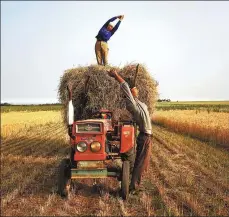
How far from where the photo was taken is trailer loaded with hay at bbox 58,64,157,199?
723cm

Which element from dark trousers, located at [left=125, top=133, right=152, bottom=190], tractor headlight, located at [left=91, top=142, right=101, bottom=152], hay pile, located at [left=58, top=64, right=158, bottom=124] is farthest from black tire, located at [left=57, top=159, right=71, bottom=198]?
hay pile, located at [left=58, top=64, right=158, bottom=124]

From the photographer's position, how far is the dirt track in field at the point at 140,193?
257 inches

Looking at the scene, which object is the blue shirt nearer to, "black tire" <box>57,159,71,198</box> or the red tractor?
the red tractor

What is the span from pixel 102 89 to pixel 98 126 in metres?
4.11

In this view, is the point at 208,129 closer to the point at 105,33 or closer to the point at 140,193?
the point at 105,33

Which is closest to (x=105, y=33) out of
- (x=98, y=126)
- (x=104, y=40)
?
(x=104, y=40)

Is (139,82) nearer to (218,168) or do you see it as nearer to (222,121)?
(218,168)

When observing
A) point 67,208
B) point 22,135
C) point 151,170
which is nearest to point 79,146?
point 67,208

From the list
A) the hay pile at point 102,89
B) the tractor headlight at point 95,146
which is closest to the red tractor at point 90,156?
the tractor headlight at point 95,146

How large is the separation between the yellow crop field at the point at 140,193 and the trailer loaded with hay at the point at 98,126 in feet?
1.44

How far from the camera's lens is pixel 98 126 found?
24.3ft

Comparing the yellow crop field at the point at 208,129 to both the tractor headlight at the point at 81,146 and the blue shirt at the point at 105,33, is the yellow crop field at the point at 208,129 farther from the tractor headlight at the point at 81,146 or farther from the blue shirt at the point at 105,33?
the tractor headlight at the point at 81,146

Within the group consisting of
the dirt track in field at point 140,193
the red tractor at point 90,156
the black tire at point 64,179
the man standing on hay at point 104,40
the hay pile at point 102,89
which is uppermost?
the man standing on hay at point 104,40


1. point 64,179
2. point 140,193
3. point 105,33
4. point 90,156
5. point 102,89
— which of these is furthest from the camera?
point 105,33
